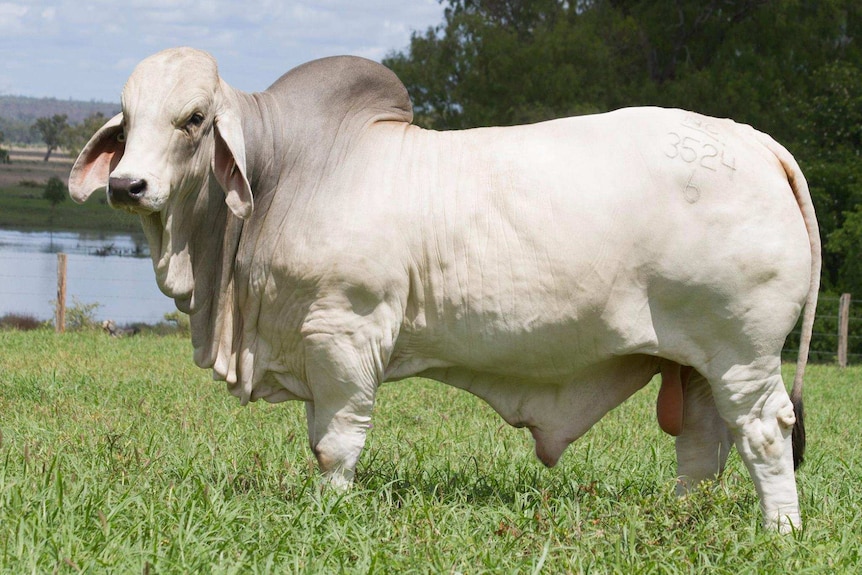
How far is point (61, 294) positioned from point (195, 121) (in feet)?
34.9

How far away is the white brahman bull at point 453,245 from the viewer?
364cm

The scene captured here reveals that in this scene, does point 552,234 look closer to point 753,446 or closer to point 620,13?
point 753,446

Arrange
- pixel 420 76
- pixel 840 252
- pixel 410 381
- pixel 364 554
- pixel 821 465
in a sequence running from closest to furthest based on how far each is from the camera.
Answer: pixel 364 554
pixel 821 465
pixel 410 381
pixel 840 252
pixel 420 76

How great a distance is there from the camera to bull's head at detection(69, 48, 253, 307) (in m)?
3.49

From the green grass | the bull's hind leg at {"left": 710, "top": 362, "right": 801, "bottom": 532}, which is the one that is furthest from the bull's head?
the green grass

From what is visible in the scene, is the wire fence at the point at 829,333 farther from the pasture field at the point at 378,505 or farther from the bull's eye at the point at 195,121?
the bull's eye at the point at 195,121

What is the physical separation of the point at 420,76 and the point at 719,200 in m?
19.6

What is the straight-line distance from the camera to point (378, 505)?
390cm

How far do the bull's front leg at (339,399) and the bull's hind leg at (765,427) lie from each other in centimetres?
125

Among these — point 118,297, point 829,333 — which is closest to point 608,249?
point 829,333

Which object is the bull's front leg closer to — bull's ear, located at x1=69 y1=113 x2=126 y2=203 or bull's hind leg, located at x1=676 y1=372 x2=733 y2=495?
bull's ear, located at x1=69 y1=113 x2=126 y2=203

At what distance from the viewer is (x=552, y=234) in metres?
3.66

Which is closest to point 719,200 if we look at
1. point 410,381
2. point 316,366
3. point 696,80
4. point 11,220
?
point 316,366

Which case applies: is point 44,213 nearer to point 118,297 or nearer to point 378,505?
point 118,297
